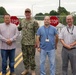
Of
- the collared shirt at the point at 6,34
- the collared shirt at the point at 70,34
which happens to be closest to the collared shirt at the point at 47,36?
the collared shirt at the point at 70,34

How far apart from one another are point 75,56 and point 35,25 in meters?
1.67

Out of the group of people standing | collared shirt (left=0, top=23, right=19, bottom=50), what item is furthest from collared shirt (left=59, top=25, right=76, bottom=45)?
collared shirt (left=0, top=23, right=19, bottom=50)

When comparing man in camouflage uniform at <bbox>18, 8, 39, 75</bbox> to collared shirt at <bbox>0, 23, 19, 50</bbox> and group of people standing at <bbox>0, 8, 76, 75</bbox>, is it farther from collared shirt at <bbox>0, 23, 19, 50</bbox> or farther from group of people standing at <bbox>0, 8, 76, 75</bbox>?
collared shirt at <bbox>0, 23, 19, 50</bbox>

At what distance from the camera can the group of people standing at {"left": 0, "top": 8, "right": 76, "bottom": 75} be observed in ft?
25.4

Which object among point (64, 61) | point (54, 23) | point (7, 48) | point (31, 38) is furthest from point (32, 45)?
point (54, 23)

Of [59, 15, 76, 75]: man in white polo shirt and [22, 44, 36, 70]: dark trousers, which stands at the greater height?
[59, 15, 76, 75]: man in white polo shirt

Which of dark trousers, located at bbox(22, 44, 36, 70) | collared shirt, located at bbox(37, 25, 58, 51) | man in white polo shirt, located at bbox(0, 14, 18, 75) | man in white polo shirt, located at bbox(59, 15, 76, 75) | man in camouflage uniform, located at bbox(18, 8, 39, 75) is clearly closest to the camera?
man in white polo shirt, located at bbox(59, 15, 76, 75)

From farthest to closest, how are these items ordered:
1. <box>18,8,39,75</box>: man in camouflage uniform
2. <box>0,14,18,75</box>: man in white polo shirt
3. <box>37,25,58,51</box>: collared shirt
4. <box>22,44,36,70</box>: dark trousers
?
<box>22,44,36,70</box>: dark trousers → <box>18,8,39,75</box>: man in camouflage uniform → <box>0,14,18,75</box>: man in white polo shirt → <box>37,25,58,51</box>: collared shirt

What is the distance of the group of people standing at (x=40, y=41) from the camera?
7.75 m

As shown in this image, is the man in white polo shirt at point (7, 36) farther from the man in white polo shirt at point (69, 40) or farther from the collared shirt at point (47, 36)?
the man in white polo shirt at point (69, 40)

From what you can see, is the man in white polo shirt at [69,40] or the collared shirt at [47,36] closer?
the man in white polo shirt at [69,40]

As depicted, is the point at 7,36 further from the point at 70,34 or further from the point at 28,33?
the point at 70,34

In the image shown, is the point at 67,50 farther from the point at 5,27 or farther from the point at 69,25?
the point at 5,27

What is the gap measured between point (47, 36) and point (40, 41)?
0.28 metres
